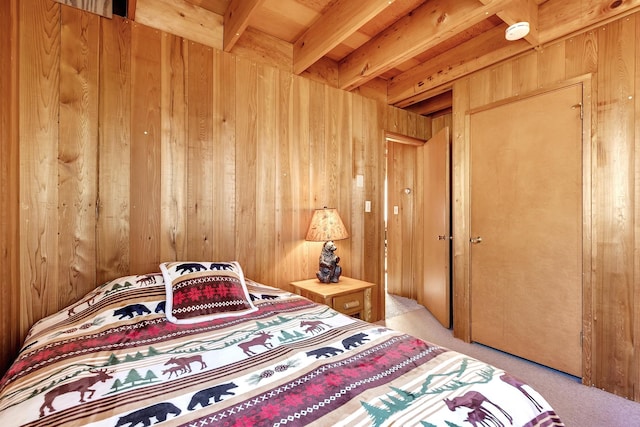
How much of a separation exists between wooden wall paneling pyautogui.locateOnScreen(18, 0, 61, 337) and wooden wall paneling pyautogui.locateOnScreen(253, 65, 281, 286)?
4.04ft

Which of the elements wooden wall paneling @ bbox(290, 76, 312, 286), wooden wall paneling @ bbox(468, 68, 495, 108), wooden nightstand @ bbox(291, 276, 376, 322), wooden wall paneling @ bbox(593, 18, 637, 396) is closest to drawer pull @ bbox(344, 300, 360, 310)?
wooden nightstand @ bbox(291, 276, 376, 322)

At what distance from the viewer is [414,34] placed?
227 cm

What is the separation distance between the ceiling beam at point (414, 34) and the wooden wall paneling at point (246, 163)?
0.97 m

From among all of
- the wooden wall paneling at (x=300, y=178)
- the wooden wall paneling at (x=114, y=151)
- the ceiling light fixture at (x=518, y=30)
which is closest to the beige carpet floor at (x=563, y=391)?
the wooden wall paneling at (x=300, y=178)

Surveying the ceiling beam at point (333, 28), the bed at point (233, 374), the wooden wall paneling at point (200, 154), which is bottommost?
the bed at point (233, 374)

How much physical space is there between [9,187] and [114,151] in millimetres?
521

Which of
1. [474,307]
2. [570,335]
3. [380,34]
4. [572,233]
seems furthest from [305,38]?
[570,335]

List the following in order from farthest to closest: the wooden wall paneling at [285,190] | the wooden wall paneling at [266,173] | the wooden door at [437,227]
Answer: the wooden door at [437,227]
the wooden wall paneling at [285,190]
the wooden wall paneling at [266,173]

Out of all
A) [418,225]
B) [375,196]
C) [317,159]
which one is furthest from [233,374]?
[418,225]

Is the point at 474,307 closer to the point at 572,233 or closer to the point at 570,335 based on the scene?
the point at 570,335

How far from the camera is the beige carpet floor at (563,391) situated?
1.77 meters

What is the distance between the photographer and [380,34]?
101 inches

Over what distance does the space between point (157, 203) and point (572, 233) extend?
2.95 m

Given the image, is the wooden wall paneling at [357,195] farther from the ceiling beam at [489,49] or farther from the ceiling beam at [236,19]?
the ceiling beam at [236,19]
